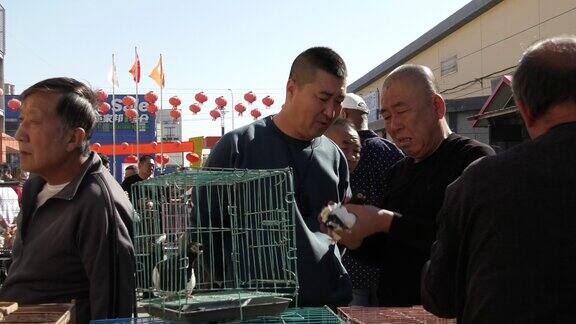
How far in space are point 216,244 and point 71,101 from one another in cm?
82

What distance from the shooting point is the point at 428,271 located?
2197mm

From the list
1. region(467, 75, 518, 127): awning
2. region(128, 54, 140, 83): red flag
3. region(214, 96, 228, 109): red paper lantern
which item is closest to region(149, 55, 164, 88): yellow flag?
region(128, 54, 140, 83): red flag

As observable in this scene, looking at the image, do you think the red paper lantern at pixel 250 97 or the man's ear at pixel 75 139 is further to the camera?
the red paper lantern at pixel 250 97

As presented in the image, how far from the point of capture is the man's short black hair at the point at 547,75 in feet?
6.51

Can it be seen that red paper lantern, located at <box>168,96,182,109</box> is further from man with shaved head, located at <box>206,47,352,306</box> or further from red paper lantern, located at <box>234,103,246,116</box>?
man with shaved head, located at <box>206,47,352,306</box>

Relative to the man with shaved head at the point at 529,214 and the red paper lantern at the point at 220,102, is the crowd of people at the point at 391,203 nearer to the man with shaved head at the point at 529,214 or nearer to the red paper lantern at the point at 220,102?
the man with shaved head at the point at 529,214

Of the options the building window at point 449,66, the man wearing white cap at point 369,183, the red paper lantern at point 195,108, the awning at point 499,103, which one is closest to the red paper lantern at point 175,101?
the red paper lantern at point 195,108

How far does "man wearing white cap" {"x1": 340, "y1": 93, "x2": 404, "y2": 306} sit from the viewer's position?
14.6 ft

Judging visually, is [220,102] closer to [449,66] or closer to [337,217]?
[449,66]

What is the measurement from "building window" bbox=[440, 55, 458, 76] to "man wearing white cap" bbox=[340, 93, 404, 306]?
63.0ft

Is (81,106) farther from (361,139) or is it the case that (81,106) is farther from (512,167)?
(361,139)

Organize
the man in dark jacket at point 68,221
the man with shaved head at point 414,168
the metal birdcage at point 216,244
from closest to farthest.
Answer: the metal birdcage at point 216,244 < the man in dark jacket at point 68,221 < the man with shaved head at point 414,168

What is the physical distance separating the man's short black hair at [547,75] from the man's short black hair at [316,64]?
123 cm

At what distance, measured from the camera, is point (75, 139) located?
2.98 m
